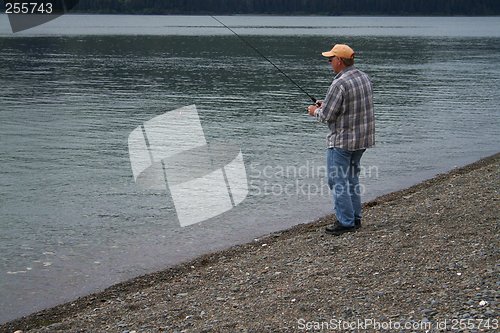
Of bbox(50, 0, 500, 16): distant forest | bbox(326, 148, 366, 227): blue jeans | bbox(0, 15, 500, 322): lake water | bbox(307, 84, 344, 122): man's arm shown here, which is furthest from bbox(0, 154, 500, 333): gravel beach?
bbox(50, 0, 500, 16): distant forest

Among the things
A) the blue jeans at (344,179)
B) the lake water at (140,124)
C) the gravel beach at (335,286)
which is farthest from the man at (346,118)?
the lake water at (140,124)

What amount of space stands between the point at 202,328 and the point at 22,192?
8.27 metres

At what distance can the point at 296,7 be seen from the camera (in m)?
160

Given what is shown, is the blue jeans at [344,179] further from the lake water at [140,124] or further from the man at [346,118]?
the lake water at [140,124]

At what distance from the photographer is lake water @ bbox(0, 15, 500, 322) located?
1036 centimetres

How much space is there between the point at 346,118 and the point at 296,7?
6134 inches

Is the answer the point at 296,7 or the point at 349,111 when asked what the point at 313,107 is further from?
the point at 296,7

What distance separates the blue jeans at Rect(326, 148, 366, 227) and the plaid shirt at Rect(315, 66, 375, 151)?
13 centimetres

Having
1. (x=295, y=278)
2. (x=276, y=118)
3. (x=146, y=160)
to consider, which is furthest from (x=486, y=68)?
(x=295, y=278)

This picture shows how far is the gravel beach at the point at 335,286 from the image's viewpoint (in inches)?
239

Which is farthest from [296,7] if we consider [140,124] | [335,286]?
[335,286]

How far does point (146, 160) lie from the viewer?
17.0m

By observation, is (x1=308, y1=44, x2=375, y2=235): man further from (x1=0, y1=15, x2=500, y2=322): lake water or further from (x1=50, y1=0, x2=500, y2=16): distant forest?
(x1=50, y1=0, x2=500, y2=16): distant forest

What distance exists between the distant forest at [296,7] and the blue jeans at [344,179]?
147 m
